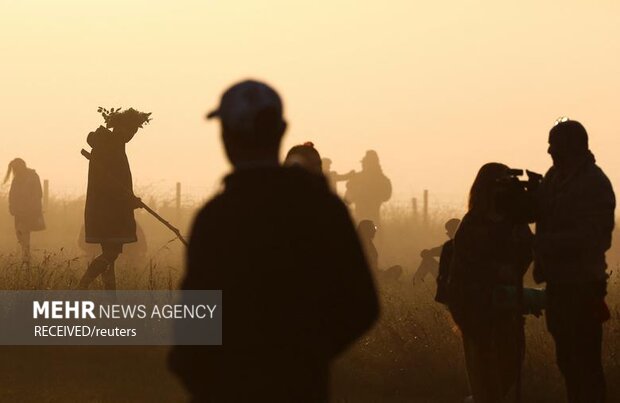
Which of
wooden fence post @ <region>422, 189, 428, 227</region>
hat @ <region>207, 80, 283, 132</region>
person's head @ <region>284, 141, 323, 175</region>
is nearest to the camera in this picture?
hat @ <region>207, 80, 283, 132</region>

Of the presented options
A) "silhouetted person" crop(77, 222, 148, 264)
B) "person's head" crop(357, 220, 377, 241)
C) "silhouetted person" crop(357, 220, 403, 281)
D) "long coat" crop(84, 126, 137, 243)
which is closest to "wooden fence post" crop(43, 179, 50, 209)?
"silhouetted person" crop(77, 222, 148, 264)

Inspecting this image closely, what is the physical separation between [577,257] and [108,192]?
8.42m

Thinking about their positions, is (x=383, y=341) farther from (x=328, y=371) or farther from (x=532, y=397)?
(x=328, y=371)

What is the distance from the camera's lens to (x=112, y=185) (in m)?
16.5

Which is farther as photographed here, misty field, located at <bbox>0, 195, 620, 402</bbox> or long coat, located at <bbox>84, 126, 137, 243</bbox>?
long coat, located at <bbox>84, 126, 137, 243</bbox>

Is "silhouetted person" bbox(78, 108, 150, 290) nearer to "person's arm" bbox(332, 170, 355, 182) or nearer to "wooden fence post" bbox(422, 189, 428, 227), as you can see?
"person's arm" bbox(332, 170, 355, 182)

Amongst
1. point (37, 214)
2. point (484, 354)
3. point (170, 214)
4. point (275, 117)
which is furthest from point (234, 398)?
point (170, 214)

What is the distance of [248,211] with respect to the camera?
16.1ft

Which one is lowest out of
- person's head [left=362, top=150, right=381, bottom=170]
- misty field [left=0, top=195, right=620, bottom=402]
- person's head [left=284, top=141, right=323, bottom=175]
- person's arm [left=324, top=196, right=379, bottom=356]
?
misty field [left=0, top=195, right=620, bottom=402]

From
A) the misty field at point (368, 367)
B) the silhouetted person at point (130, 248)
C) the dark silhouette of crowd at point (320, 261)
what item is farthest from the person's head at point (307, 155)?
the silhouetted person at point (130, 248)

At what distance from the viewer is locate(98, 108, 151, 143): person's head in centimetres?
1633

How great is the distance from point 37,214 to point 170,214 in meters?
17.1

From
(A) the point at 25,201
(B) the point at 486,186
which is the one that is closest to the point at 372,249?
(A) the point at 25,201

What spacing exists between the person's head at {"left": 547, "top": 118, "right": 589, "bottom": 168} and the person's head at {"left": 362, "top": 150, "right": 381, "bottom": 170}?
22643 millimetres
